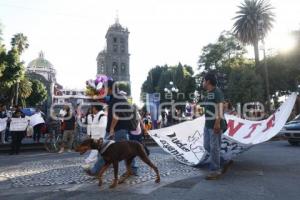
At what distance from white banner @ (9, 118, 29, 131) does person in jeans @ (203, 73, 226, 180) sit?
871 centimetres

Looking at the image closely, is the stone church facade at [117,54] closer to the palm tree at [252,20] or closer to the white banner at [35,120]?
the palm tree at [252,20]

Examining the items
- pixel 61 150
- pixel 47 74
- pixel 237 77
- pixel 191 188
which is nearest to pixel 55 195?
pixel 191 188

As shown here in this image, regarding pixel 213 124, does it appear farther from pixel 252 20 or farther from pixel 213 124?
pixel 252 20

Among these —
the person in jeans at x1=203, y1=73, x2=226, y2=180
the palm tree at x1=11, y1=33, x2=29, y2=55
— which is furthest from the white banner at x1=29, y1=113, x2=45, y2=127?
the palm tree at x1=11, y1=33, x2=29, y2=55

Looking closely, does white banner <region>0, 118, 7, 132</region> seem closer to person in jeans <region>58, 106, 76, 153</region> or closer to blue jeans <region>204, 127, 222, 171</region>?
person in jeans <region>58, 106, 76, 153</region>

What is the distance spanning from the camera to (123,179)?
7.05 metres

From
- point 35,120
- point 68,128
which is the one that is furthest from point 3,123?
point 68,128

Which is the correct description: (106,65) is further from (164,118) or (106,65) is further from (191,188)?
(191,188)

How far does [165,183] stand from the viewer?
6.93m

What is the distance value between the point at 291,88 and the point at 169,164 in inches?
1784

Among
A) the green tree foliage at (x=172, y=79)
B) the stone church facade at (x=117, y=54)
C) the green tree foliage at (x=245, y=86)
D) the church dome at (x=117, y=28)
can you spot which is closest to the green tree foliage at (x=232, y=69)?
the green tree foliage at (x=245, y=86)

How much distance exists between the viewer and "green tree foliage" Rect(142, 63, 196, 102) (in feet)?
262

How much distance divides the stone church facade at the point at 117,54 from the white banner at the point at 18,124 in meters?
109

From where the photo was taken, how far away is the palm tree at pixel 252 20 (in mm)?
54469
